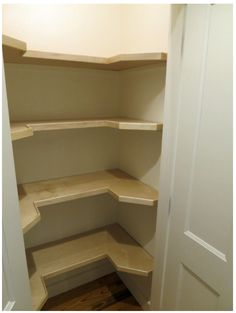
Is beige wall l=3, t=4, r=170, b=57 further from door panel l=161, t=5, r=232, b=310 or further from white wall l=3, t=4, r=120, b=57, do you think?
door panel l=161, t=5, r=232, b=310

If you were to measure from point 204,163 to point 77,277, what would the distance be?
1582 millimetres

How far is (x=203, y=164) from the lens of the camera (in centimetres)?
91

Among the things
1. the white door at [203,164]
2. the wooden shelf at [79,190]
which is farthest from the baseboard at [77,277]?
the white door at [203,164]

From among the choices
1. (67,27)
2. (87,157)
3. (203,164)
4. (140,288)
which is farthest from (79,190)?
(67,27)

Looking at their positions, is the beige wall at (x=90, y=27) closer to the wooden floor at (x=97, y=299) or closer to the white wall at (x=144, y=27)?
the white wall at (x=144, y=27)

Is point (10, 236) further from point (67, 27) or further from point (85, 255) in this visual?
point (67, 27)

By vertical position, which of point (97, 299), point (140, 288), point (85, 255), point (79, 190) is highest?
point (79, 190)

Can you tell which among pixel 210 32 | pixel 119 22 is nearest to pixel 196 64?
pixel 210 32

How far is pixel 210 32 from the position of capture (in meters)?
0.81

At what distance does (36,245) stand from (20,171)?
62 cm

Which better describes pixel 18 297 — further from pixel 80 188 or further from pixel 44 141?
pixel 44 141

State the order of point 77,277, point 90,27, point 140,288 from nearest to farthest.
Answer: point 90,27
point 140,288
point 77,277

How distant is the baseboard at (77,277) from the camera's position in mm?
1741

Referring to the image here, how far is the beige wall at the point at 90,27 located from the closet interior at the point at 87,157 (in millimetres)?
20
